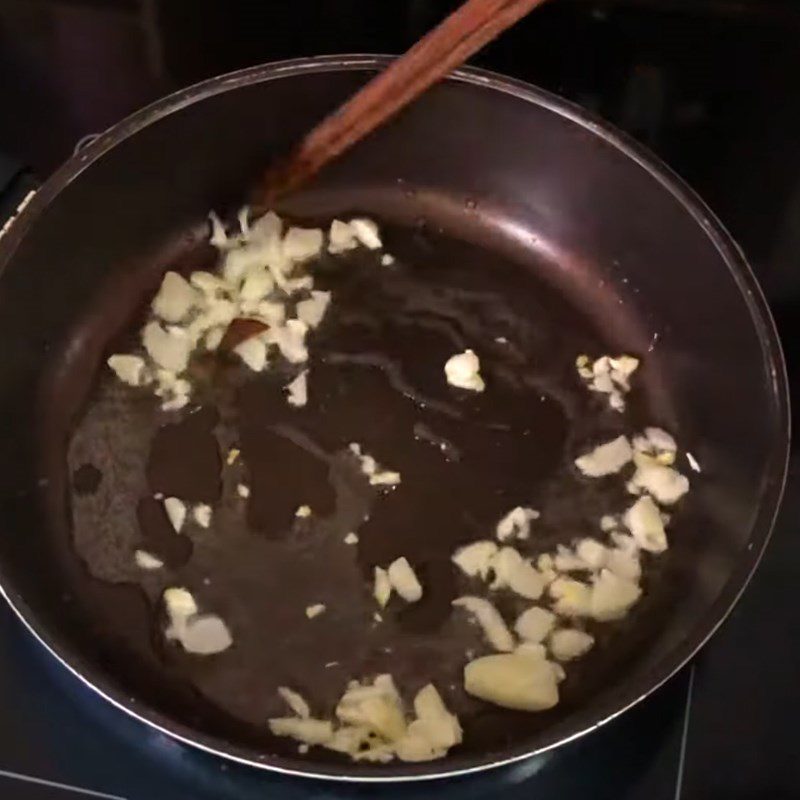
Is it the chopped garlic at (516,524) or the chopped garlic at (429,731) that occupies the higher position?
the chopped garlic at (516,524)

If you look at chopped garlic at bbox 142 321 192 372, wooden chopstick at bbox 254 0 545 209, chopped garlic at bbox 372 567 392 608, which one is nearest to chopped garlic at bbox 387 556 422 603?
chopped garlic at bbox 372 567 392 608

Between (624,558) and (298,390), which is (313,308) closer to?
(298,390)

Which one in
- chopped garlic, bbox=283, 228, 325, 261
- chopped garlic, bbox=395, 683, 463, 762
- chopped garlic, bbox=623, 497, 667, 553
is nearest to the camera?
chopped garlic, bbox=395, 683, 463, 762

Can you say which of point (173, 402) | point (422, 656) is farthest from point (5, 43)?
point (422, 656)

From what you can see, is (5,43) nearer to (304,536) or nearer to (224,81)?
(224,81)

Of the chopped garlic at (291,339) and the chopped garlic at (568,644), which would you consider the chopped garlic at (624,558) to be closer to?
the chopped garlic at (568,644)

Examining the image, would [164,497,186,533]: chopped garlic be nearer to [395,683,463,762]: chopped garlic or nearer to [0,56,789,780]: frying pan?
[0,56,789,780]: frying pan

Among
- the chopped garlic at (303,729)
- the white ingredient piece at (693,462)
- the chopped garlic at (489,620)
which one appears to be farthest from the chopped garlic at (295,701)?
the white ingredient piece at (693,462)

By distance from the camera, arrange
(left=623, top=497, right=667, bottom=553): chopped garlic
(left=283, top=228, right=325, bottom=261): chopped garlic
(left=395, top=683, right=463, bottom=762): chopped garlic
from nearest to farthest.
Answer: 1. (left=395, top=683, right=463, bottom=762): chopped garlic
2. (left=623, top=497, right=667, bottom=553): chopped garlic
3. (left=283, top=228, right=325, bottom=261): chopped garlic
